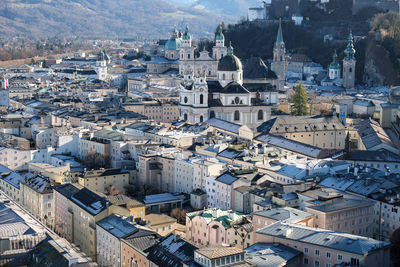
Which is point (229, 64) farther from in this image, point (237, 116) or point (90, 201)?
point (90, 201)

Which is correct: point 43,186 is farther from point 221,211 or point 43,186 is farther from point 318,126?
point 318,126

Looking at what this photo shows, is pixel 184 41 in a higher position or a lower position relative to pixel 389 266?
higher

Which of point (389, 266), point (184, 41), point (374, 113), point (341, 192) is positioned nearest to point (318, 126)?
point (374, 113)

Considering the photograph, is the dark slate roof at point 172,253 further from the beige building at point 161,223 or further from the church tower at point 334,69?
the church tower at point 334,69

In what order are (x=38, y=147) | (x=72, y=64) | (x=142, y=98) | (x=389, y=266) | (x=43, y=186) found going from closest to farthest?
1. (x=389, y=266)
2. (x=43, y=186)
3. (x=38, y=147)
4. (x=142, y=98)
5. (x=72, y=64)

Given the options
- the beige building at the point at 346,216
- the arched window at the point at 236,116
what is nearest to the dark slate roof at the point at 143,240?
the beige building at the point at 346,216
